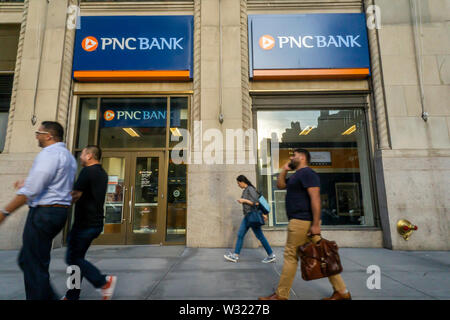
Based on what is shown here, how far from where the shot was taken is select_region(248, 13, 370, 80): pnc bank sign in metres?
7.21

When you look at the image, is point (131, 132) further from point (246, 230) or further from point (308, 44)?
point (308, 44)

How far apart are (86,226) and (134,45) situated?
20.3ft

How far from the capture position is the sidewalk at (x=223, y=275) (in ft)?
10.8

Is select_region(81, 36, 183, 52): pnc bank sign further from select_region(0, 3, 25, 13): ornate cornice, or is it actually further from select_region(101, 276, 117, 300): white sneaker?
select_region(101, 276, 117, 300): white sneaker

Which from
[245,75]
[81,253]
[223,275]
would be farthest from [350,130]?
[81,253]

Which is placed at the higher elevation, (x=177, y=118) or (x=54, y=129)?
(x=177, y=118)

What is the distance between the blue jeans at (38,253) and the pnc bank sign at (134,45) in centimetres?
564

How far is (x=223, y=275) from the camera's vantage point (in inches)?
162

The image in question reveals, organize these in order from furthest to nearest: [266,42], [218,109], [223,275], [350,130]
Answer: [350,130] → [266,42] → [218,109] → [223,275]

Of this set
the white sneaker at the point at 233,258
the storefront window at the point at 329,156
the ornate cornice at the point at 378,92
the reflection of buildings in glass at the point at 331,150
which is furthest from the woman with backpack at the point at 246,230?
the ornate cornice at the point at 378,92

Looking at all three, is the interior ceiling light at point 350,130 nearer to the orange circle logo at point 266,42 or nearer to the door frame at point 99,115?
the orange circle logo at point 266,42
